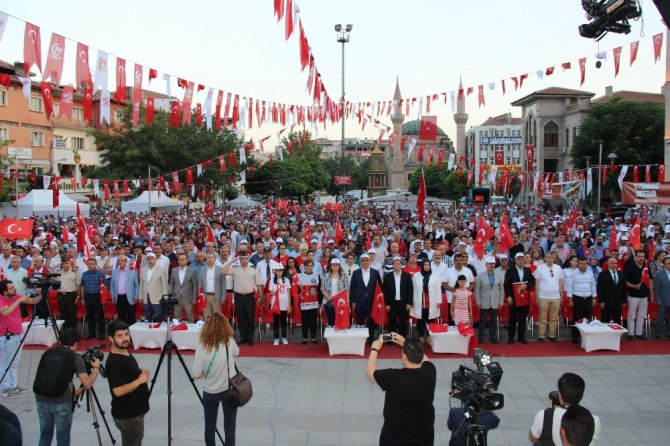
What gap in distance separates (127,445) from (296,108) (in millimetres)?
21035

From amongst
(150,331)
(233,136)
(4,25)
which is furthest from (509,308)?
(233,136)

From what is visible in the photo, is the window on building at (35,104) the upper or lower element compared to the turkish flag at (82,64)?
upper

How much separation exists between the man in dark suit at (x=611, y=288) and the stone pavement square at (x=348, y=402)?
4.14ft

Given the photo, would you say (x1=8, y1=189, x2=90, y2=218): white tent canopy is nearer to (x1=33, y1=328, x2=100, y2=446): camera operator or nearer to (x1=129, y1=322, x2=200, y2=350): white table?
(x1=129, y1=322, x2=200, y2=350): white table

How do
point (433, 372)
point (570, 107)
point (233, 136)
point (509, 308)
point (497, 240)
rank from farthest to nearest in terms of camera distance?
point (570, 107), point (233, 136), point (497, 240), point (509, 308), point (433, 372)

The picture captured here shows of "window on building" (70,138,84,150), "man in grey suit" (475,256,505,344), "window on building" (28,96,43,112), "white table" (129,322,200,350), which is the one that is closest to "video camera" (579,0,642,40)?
"man in grey suit" (475,256,505,344)

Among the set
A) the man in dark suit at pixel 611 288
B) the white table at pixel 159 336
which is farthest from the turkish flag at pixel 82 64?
the man in dark suit at pixel 611 288

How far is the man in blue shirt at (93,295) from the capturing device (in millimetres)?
A: 10625

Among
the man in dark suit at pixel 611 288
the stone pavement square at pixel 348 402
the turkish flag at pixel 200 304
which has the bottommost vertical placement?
the stone pavement square at pixel 348 402

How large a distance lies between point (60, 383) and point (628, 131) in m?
48.3

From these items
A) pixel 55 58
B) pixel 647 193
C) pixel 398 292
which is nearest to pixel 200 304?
pixel 398 292

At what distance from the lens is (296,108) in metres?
24.8

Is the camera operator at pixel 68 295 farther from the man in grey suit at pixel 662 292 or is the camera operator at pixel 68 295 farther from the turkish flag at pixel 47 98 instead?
the man in grey suit at pixel 662 292

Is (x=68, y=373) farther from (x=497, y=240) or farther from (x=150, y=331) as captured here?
(x=497, y=240)
